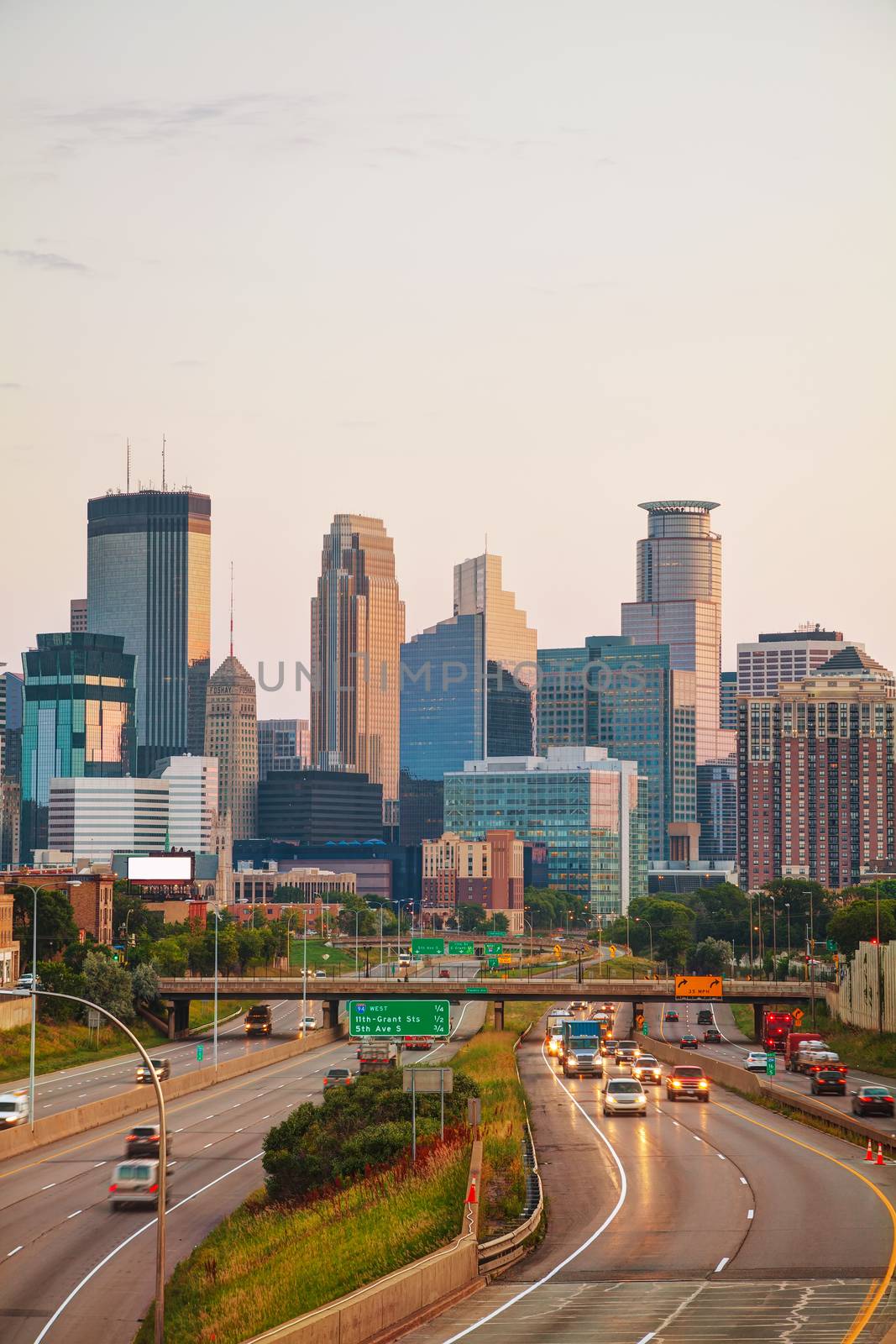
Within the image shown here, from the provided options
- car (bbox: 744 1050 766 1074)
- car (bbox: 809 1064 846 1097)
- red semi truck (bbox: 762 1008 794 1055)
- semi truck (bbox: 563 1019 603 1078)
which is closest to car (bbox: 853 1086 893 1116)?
car (bbox: 809 1064 846 1097)

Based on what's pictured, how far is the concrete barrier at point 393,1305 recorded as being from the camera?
33906 millimetres

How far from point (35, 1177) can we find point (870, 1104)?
3398 centimetres

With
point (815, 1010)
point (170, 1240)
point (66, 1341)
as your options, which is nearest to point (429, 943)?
point (815, 1010)

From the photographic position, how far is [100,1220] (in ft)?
209

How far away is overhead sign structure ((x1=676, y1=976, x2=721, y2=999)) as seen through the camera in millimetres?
145375

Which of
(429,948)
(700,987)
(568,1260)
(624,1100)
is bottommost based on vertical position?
(700,987)

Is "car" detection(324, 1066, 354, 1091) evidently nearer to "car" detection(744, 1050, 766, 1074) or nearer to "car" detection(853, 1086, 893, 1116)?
"car" detection(744, 1050, 766, 1074)

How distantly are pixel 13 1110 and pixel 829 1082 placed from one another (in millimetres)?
38285

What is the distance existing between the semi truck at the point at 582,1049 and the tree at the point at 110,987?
Result: 42.4 metres

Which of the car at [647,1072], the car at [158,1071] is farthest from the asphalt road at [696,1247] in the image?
the car at [158,1071]

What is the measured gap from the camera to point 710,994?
14575 cm

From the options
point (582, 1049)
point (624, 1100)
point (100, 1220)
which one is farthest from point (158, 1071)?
→ point (100, 1220)

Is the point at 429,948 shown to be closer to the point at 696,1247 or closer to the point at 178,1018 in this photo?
the point at 178,1018

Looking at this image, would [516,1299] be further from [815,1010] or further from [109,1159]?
[815,1010]
